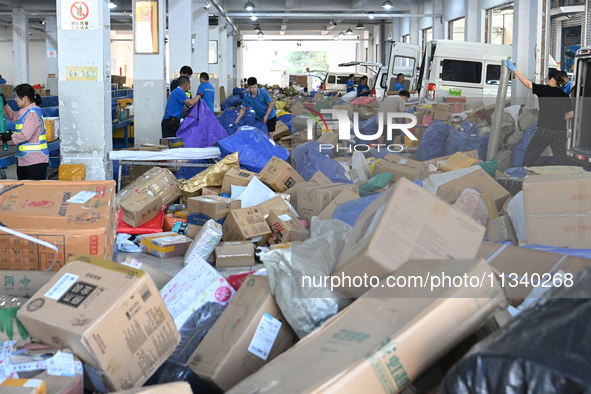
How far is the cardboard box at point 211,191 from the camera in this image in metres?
5.44

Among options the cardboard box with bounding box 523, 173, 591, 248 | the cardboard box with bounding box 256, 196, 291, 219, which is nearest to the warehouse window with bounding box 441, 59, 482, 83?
the cardboard box with bounding box 256, 196, 291, 219

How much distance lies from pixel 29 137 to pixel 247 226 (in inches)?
94.3

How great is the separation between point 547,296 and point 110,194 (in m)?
2.21

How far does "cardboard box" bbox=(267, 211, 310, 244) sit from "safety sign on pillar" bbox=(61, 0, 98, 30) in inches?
137

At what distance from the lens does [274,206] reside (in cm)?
488

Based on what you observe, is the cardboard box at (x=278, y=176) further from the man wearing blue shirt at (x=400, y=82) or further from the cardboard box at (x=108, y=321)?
the man wearing blue shirt at (x=400, y=82)

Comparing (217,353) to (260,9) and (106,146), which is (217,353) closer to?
(106,146)

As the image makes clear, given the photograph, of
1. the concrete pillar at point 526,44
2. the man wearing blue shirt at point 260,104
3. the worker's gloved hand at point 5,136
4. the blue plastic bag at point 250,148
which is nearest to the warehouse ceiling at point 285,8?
the concrete pillar at point 526,44

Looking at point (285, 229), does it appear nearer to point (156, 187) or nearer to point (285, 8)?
point (156, 187)

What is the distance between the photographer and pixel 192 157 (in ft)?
20.7

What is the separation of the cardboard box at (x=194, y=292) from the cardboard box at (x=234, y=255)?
1707 millimetres

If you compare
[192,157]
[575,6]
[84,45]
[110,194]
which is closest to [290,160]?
[192,157]

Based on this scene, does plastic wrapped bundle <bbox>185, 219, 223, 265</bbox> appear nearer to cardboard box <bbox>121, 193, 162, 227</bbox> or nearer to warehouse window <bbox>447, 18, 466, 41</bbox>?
cardboard box <bbox>121, 193, 162, 227</bbox>

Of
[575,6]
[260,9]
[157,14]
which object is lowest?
[157,14]
